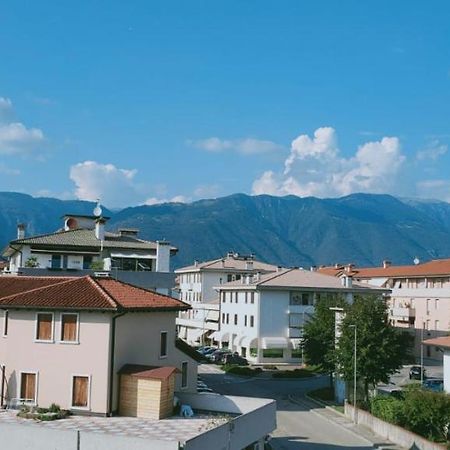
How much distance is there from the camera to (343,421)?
45.6m

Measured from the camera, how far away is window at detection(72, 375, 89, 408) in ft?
105

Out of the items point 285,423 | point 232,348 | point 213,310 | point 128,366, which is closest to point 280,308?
point 232,348

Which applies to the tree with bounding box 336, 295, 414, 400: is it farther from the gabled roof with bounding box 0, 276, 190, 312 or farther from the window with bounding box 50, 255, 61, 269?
the window with bounding box 50, 255, 61, 269

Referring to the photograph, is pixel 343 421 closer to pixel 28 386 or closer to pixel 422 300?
pixel 28 386

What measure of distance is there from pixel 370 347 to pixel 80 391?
2327 cm

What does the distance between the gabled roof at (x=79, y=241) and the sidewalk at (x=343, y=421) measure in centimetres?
1579

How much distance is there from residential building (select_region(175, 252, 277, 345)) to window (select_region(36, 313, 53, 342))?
63.9 metres

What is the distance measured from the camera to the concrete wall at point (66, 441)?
81.6 feet

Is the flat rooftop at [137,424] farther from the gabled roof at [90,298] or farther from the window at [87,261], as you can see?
the window at [87,261]

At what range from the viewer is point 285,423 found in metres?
44.6

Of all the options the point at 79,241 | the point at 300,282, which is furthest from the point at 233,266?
the point at 79,241

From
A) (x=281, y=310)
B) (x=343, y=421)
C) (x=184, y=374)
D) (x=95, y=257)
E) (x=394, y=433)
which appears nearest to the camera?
(x=184, y=374)

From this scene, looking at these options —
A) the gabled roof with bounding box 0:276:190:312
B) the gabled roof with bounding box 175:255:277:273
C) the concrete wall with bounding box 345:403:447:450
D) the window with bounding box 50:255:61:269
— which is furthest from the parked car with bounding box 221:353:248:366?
the gabled roof with bounding box 0:276:190:312

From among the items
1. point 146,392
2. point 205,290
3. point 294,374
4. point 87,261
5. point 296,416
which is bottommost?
point 296,416
